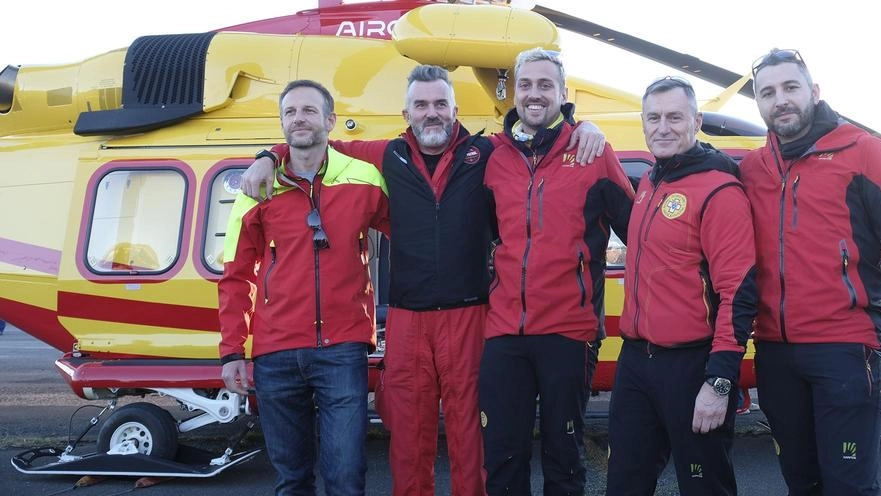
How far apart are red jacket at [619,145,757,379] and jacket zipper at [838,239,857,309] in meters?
0.32

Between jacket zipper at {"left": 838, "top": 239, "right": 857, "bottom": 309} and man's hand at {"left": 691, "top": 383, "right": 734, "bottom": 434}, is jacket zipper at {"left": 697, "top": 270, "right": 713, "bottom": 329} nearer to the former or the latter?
man's hand at {"left": 691, "top": 383, "right": 734, "bottom": 434}

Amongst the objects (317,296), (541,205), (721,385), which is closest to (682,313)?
(721,385)

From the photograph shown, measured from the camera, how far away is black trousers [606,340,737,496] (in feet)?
10.4

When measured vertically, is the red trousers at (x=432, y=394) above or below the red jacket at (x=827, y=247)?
below

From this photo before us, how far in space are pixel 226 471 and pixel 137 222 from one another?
6.29 feet

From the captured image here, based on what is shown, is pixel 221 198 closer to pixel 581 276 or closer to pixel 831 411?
pixel 581 276

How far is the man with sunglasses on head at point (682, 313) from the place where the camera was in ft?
10.1

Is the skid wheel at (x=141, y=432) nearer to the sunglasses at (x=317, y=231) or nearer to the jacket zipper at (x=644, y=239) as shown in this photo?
the sunglasses at (x=317, y=231)

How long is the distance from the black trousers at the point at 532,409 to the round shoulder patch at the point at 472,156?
847 mm

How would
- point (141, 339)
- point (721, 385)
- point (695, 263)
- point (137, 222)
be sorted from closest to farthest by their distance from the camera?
point (721, 385)
point (695, 263)
point (141, 339)
point (137, 222)

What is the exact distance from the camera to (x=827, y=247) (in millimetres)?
3107

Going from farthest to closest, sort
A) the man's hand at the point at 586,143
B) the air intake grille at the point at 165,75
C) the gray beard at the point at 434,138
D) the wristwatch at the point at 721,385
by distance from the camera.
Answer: the air intake grille at the point at 165,75 < the gray beard at the point at 434,138 < the man's hand at the point at 586,143 < the wristwatch at the point at 721,385

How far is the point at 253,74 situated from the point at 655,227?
3988 mm

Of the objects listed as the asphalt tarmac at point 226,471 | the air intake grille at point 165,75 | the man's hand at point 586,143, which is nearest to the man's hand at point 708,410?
the man's hand at point 586,143
